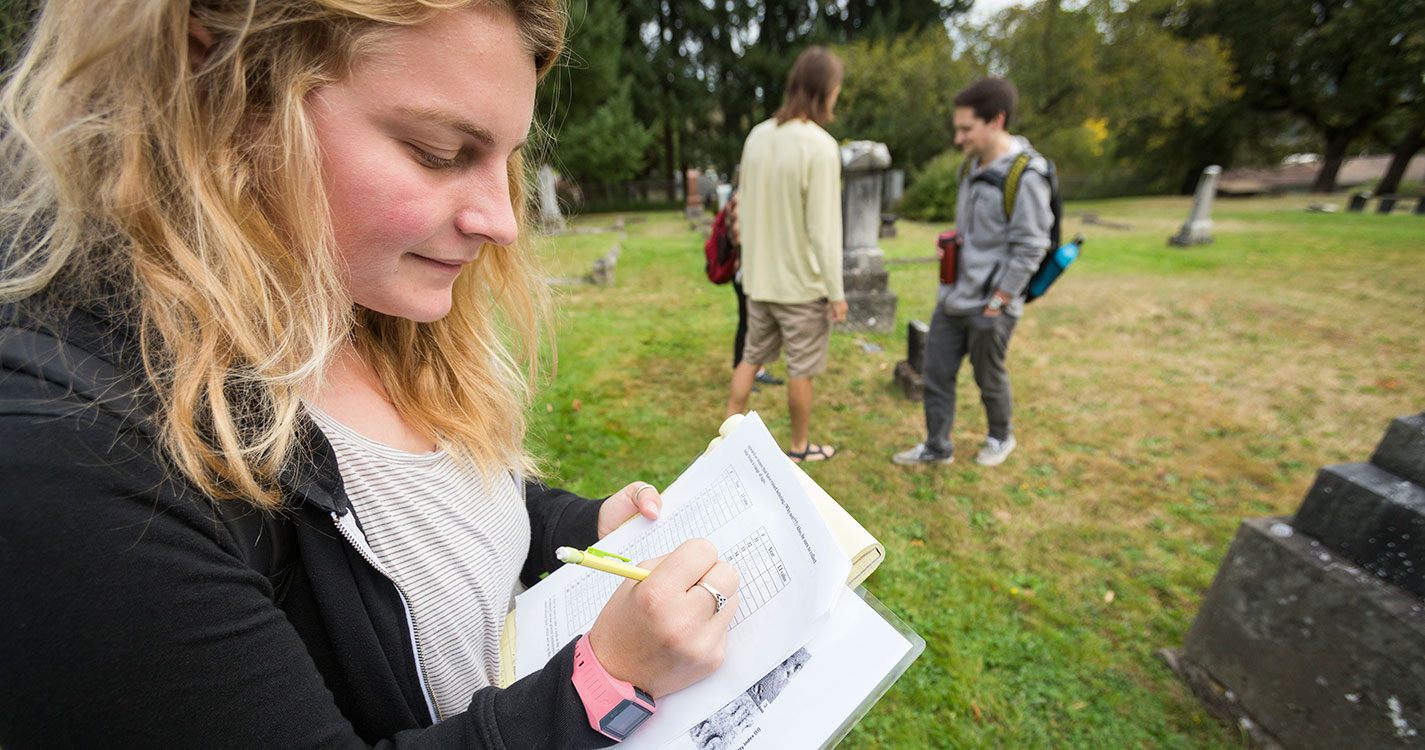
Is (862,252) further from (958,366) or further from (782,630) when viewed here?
(782,630)

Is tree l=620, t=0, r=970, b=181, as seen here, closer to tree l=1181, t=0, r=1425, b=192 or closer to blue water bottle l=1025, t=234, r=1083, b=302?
tree l=1181, t=0, r=1425, b=192

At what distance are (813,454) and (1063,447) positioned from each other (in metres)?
1.80

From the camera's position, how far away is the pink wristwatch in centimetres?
76

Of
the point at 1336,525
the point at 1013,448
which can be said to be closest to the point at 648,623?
the point at 1336,525

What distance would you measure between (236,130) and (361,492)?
48 cm

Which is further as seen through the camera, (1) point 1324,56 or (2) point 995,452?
(1) point 1324,56

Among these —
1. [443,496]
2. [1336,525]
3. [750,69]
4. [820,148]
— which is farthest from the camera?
[750,69]

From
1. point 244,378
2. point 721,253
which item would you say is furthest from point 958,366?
point 244,378

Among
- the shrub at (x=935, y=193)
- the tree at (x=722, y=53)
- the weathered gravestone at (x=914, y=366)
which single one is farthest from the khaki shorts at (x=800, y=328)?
the tree at (x=722, y=53)

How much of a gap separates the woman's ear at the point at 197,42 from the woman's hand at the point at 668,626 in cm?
78

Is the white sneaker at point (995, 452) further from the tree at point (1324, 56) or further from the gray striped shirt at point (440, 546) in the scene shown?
the tree at point (1324, 56)

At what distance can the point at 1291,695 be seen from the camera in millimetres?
2006

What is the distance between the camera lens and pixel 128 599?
55 cm

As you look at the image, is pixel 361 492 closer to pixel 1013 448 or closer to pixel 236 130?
pixel 236 130
